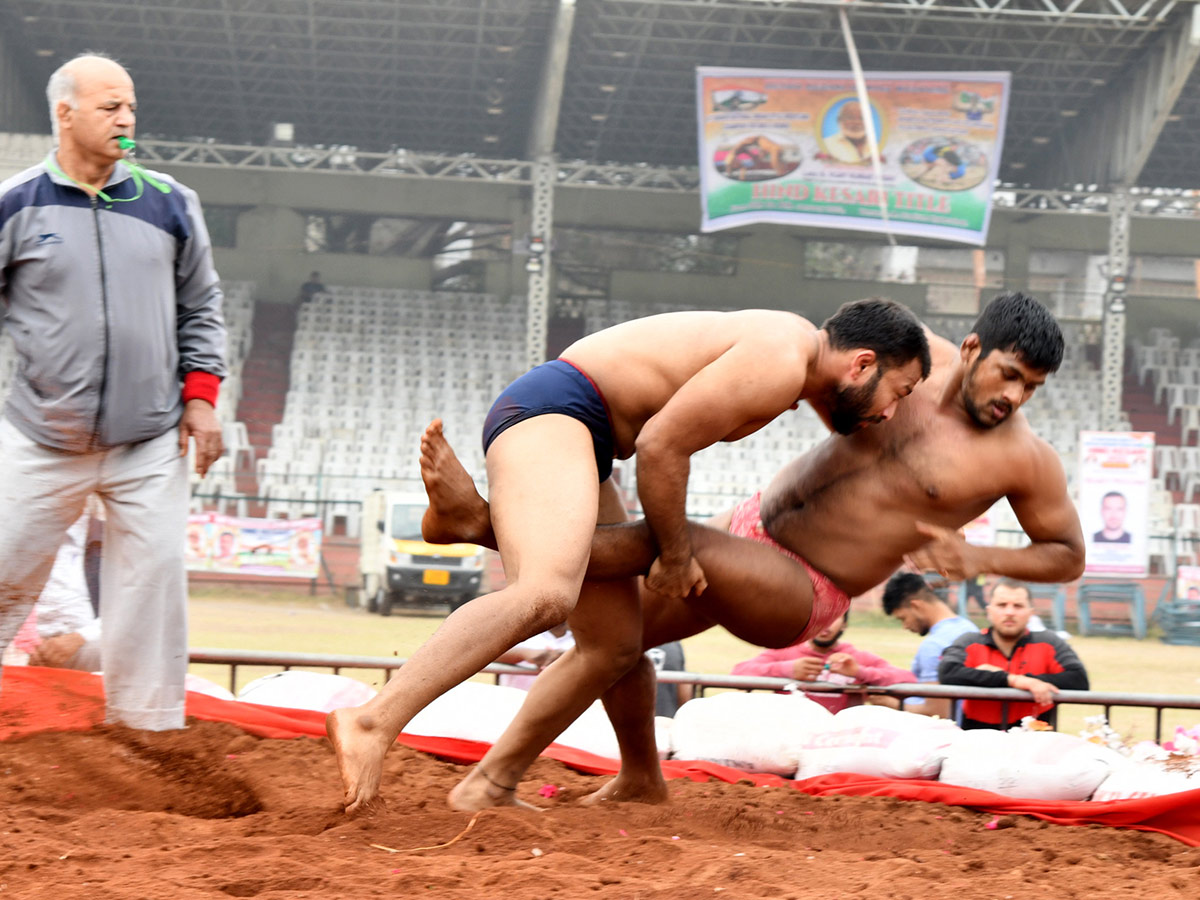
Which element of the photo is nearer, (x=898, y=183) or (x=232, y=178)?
(x=898, y=183)

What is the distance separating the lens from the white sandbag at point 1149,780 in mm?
3484

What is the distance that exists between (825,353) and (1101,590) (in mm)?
13088

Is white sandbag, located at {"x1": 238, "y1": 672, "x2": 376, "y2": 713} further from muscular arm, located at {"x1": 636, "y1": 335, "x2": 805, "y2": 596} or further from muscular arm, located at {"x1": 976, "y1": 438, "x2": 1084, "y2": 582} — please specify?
muscular arm, located at {"x1": 976, "y1": 438, "x2": 1084, "y2": 582}

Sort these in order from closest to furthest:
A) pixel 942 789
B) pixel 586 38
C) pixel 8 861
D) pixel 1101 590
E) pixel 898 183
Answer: pixel 8 861
pixel 942 789
pixel 1101 590
pixel 898 183
pixel 586 38

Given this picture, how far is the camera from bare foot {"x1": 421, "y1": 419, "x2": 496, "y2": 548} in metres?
2.72

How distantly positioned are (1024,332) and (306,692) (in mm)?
2662

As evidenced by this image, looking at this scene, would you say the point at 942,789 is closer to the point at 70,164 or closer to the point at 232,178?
the point at 70,164

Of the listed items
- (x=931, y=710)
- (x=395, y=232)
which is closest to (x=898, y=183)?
(x=395, y=232)

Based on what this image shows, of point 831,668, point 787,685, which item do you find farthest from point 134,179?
point 831,668

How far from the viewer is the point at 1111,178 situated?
18328mm

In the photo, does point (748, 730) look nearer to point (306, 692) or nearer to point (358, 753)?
point (306, 692)

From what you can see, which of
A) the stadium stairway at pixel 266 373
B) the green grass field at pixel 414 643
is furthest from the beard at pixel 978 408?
the stadium stairway at pixel 266 373

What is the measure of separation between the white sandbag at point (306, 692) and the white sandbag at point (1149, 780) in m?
2.42

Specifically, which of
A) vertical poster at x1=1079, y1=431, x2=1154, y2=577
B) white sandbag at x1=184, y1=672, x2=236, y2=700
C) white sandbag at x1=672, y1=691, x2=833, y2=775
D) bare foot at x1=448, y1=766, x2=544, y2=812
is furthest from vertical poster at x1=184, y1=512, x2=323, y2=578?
bare foot at x1=448, y1=766, x2=544, y2=812
